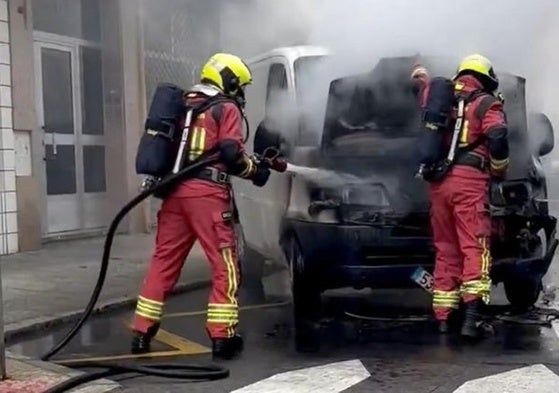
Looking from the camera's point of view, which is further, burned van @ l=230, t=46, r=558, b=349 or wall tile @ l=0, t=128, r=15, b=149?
wall tile @ l=0, t=128, r=15, b=149

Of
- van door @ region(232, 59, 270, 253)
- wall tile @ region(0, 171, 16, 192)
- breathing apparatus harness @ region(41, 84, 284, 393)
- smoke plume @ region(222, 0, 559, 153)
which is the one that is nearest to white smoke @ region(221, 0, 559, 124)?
smoke plume @ region(222, 0, 559, 153)

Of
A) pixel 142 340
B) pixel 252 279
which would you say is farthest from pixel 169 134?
pixel 252 279

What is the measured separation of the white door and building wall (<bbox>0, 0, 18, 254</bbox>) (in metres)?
0.89

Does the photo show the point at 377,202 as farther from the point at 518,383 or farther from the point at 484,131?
the point at 518,383

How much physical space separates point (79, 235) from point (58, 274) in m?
3.11

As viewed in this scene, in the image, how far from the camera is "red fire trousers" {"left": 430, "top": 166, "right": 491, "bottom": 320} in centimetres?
614

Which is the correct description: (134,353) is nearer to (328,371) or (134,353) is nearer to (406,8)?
(328,371)

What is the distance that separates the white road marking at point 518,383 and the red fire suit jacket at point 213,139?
71.8 inches

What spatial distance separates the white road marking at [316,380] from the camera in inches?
196

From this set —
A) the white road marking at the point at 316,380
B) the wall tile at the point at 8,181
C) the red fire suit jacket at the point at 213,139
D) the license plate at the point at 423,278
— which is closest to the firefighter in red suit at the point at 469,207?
the license plate at the point at 423,278

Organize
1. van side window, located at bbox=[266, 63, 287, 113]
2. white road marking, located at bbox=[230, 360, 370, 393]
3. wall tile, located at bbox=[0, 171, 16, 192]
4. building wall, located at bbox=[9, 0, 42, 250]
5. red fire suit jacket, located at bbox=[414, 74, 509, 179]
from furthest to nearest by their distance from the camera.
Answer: building wall, located at bbox=[9, 0, 42, 250], wall tile, located at bbox=[0, 171, 16, 192], van side window, located at bbox=[266, 63, 287, 113], red fire suit jacket, located at bbox=[414, 74, 509, 179], white road marking, located at bbox=[230, 360, 370, 393]

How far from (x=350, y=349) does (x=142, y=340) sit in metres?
1.28

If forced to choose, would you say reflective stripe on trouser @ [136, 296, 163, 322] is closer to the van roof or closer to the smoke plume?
the smoke plume

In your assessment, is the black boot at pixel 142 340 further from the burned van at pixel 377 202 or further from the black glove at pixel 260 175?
the black glove at pixel 260 175
